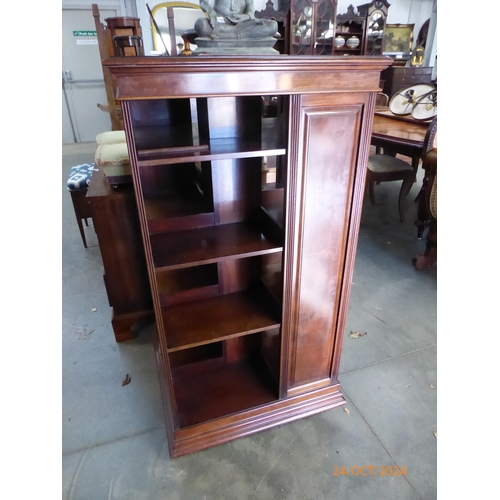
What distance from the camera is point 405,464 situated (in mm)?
1382

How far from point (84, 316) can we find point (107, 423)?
838mm

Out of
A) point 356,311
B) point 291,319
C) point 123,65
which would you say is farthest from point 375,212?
point 123,65

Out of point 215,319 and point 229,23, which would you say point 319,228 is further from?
point 229,23

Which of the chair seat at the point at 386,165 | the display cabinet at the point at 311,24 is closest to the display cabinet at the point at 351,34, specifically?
the display cabinet at the point at 311,24

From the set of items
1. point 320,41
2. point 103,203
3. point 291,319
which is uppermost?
point 320,41

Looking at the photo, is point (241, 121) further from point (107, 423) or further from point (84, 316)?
point (84, 316)

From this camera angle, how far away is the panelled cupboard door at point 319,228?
1.06 metres

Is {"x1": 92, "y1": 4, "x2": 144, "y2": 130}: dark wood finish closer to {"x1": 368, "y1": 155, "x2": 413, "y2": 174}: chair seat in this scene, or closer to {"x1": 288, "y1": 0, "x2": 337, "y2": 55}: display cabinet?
{"x1": 368, "y1": 155, "x2": 413, "y2": 174}: chair seat

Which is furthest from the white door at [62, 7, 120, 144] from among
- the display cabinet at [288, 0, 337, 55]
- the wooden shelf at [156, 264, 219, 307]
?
the wooden shelf at [156, 264, 219, 307]

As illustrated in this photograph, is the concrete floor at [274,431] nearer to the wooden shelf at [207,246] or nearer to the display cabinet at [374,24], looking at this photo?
the wooden shelf at [207,246]

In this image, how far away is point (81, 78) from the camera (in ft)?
19.4

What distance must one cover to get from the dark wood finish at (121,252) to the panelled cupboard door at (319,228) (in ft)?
3.06

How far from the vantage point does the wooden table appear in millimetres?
2781

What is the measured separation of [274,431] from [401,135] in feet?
8.25
